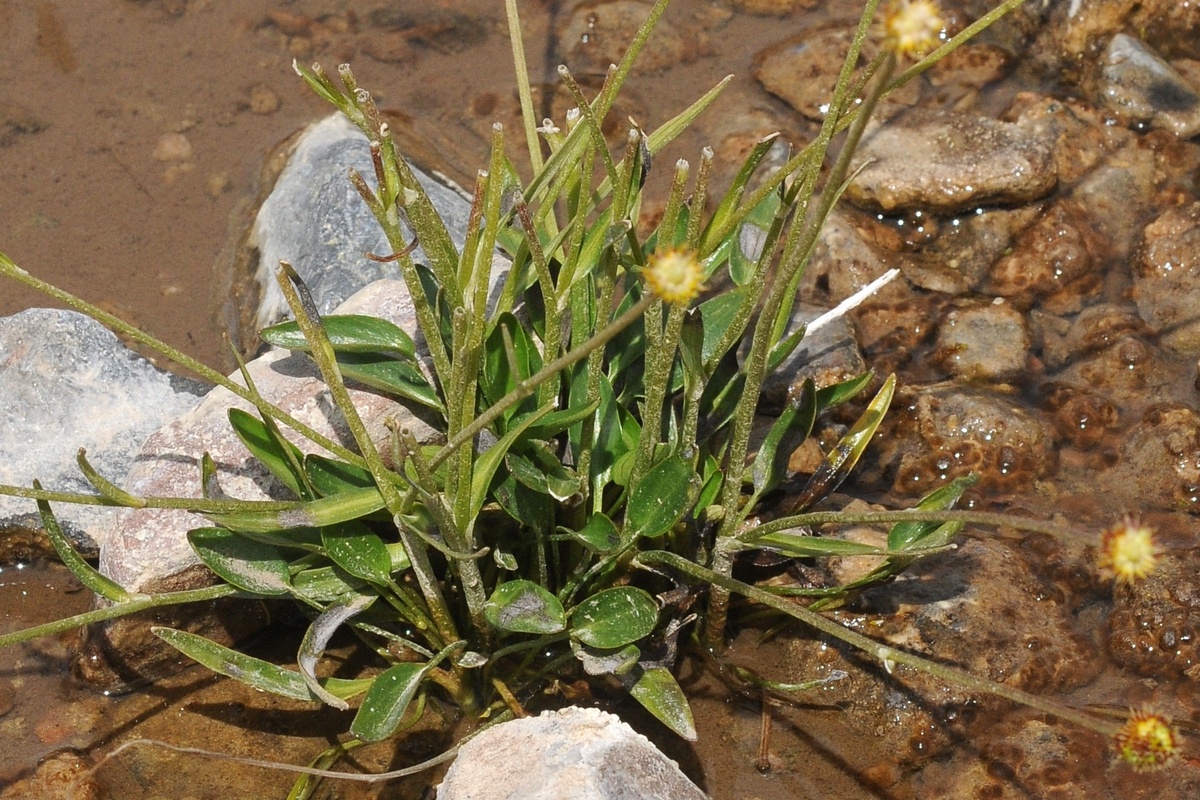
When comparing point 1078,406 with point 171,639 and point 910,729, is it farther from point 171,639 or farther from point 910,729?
point 171,639

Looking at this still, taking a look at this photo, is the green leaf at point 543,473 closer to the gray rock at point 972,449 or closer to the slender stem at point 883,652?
the slender stem at point 883,652

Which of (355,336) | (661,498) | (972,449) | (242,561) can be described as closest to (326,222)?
(355,336)

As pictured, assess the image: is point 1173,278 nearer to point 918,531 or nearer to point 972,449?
point 972,449

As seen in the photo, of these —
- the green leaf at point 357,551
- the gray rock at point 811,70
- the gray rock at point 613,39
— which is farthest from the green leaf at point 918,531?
the gray rock at point 613,39

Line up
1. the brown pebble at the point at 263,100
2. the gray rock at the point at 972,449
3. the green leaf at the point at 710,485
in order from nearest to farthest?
the green leaf at the point at 710,485, the gray rock at the point at 972,449, the brown pebble at the point at 263,100

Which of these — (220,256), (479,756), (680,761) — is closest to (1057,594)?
(680,761)

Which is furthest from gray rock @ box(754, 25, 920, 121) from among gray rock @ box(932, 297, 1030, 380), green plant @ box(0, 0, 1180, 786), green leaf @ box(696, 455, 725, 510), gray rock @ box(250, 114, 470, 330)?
green leaf @ box(696, 455, 725, 510)
